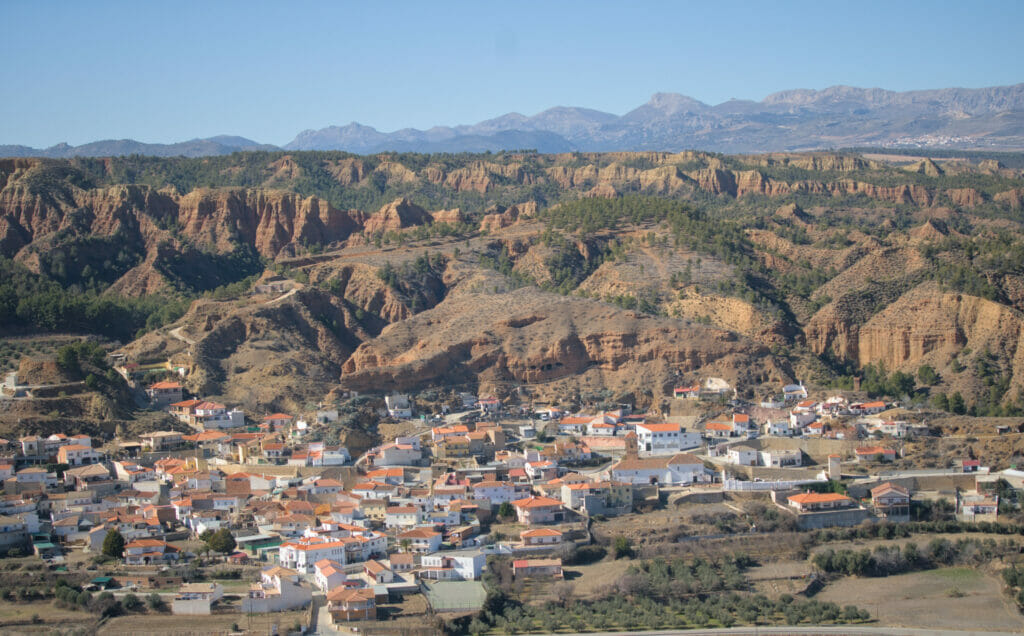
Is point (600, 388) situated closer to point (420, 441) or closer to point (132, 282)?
point (420, 441)

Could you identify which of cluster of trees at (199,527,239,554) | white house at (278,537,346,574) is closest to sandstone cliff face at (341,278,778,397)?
cluster of trees at (199,527,239,554)

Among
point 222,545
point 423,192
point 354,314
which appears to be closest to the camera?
point 222,545

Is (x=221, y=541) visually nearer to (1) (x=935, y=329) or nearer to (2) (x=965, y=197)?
(1) (x=935, y=329)

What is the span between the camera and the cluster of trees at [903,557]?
141 feet

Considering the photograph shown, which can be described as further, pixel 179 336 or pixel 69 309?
pixel 69 309

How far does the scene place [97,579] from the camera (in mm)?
40250

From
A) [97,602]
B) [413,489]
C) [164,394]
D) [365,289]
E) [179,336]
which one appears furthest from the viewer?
[365,289]

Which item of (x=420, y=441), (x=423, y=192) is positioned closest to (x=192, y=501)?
(x=420, y=441)

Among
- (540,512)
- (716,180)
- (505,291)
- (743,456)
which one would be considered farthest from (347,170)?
(540,512)

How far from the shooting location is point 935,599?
1623 inches

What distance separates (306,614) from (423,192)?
290ft

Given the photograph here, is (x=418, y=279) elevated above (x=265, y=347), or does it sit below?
above

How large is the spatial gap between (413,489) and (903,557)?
15.2 m

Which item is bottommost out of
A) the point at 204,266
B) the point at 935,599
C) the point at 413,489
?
the point at 935,599
